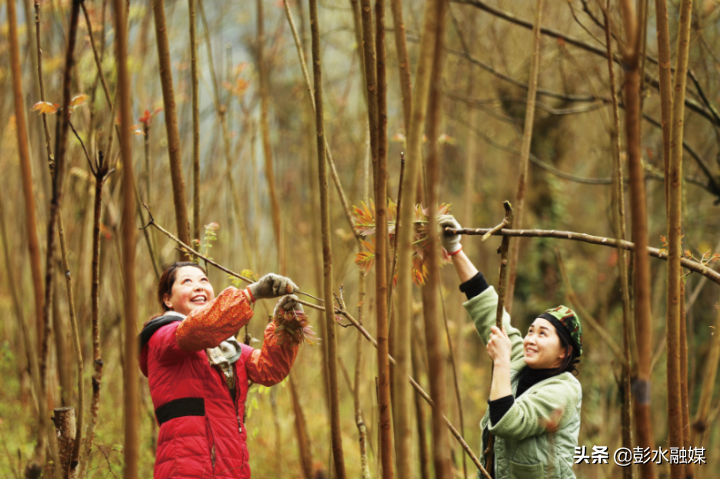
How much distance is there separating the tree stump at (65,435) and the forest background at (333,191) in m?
0.10

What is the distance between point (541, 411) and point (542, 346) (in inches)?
6.6

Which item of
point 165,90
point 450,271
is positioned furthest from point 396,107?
point 165,90

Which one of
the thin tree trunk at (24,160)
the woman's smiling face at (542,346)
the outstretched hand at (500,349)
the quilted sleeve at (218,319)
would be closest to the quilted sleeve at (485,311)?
the woman's smiling face at (542,346)

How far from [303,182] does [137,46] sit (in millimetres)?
3520

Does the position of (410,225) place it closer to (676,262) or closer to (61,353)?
(676,262)

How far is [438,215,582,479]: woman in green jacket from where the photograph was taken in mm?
1130

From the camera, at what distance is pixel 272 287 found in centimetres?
104

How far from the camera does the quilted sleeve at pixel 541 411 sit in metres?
1.12

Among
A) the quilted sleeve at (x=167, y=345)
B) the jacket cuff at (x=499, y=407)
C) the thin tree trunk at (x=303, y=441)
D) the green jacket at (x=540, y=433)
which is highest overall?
the quilted sleeve at (x=167, y=345)

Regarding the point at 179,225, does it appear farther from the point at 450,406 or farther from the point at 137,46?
the point at 450,406

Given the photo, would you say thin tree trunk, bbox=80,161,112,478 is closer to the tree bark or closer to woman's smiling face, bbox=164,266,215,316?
woman's smiling face, bbox=164,266,215,316

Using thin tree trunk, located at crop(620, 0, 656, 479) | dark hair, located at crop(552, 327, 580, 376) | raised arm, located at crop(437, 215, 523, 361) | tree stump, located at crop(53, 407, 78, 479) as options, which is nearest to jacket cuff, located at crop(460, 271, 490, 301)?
raised arm, located at crop(437, 215, 523, 361)

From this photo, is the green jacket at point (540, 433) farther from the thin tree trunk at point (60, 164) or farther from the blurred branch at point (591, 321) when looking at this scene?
the thin tree trunk at point (60, 164)

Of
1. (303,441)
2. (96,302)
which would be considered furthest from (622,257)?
(303,441)
